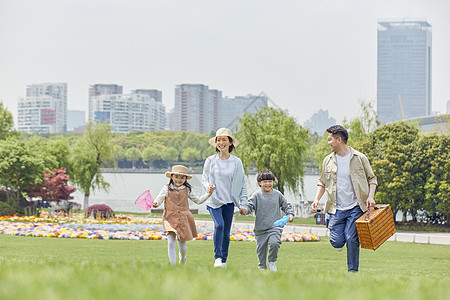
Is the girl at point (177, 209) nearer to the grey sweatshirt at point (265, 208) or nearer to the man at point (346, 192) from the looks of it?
the grey sweatshirt at point (265, 208)

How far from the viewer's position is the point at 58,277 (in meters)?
4.50

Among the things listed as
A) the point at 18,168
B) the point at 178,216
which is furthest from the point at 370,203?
the point at 18,168

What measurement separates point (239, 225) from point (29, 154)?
37.2ft

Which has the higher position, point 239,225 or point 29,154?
point 29,154

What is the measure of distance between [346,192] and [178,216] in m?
2.49

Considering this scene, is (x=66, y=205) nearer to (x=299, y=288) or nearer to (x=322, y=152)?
(x=322, y=152)

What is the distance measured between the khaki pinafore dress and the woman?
0.36 m

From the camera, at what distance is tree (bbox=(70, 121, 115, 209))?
39.9 metres

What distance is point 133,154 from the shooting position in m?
126

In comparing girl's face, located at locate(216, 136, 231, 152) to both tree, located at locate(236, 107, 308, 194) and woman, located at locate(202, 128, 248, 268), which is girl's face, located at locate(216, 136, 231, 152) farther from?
tree, located at locate(236, 107, 308, 194)

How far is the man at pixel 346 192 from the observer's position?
325 inches

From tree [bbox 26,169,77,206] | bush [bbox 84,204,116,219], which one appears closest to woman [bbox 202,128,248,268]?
bush [bbox 84,204,116,219]

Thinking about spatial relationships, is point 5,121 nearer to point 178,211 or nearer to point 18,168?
point 18,168

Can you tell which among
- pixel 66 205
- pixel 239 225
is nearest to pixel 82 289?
pixel 239 225
